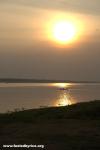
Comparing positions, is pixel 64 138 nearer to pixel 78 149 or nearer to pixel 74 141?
pixel 74 141

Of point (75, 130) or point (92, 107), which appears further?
point (92, 107)

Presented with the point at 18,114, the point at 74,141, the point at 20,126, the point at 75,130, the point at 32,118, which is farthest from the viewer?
the point at 18,114

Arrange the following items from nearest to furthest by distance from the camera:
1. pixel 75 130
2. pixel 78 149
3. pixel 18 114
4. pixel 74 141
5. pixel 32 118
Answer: pixel 78 149 → pixel 74 141 → pixel 75 130 → pixel 32 118 → pixel 18 114

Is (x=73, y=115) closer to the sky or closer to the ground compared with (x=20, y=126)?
closer to the sky

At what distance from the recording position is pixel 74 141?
16.4 meters

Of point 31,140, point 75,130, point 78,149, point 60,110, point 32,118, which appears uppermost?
point 60,110

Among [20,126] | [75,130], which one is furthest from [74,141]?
[20,126]

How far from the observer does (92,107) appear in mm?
26672

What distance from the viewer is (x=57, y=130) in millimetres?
19125

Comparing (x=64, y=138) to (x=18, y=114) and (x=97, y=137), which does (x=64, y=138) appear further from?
(x=18, y=114)

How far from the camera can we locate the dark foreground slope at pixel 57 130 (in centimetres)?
1600

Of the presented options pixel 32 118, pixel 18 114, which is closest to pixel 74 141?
pixel 32 118

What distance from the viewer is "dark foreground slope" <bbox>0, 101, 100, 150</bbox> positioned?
16000 millimetres

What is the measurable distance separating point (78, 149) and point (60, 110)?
12.5 metres
